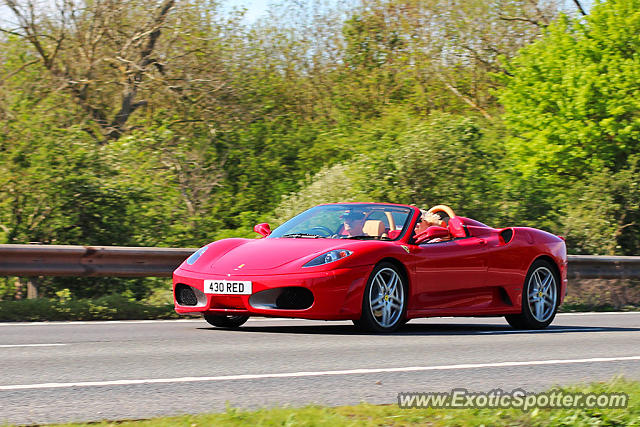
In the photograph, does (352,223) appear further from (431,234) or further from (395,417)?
(395,417)

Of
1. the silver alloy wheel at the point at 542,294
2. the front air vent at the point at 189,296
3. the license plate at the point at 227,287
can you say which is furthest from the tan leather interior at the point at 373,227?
the silver alloy wheel at the point at 542,294

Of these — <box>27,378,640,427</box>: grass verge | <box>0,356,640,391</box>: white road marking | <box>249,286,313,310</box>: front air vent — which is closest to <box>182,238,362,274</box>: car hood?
<box>249,286,313,310</box>: front air vent

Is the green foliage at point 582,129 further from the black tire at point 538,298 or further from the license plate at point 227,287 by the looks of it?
the license plate at point 227,287

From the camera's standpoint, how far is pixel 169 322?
10508 millimetres

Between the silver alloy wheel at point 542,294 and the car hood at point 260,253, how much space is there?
270cm

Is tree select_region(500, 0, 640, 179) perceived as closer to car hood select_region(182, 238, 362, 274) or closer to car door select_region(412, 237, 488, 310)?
car door select_region(412, 237, 488, 310)

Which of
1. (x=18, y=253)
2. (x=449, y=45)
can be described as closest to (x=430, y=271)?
(x=18, y=253)

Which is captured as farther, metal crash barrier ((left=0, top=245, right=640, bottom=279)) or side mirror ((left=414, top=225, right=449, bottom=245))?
metal crash barrier ((left=0, top=245, right=640, bottom=279))

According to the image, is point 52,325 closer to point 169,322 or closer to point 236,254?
point 169,322

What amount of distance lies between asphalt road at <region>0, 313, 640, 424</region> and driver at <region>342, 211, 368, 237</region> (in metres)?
0.99

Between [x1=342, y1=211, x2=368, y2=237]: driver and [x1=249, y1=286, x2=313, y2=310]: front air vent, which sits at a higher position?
[x1=342, y1=211, x2=368, y2=237]: driver

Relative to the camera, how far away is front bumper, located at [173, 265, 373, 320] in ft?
27.6

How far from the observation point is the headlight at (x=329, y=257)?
8539 mm

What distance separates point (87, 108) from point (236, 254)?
14.5 m
